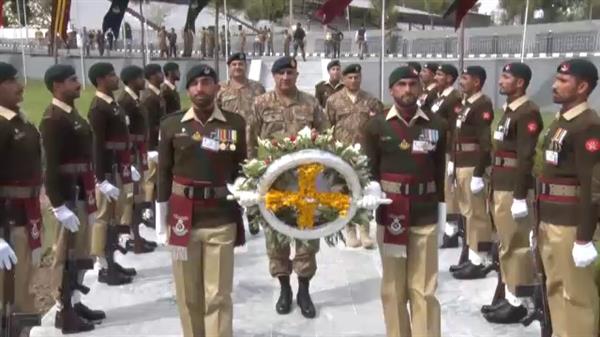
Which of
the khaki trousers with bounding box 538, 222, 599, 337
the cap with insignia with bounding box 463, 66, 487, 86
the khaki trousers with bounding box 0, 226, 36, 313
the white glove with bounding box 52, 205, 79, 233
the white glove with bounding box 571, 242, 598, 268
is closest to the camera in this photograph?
the white glove with bounding box 571, 242, 598, 268

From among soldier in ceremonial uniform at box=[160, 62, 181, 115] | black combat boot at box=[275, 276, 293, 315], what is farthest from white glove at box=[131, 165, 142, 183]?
black combat boot at box=[275, 276, 293, 315]

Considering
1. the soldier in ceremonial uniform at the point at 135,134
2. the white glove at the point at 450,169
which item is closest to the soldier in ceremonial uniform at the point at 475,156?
the white glove at the point at 450,169

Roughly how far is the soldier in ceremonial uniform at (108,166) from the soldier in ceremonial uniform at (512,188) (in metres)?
3.32

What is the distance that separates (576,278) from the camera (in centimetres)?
462


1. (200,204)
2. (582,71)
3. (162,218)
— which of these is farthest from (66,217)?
(582,71)

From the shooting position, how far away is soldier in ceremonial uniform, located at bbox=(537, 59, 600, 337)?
14.5ft

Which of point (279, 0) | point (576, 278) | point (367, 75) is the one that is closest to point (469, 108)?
point (576, 278)

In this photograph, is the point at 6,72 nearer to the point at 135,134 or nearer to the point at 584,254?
the point at 135,134

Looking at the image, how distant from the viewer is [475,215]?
7223 millimetres

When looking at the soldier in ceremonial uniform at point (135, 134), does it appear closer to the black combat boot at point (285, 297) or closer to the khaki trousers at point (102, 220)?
the khaki trousers at point (102, 220)

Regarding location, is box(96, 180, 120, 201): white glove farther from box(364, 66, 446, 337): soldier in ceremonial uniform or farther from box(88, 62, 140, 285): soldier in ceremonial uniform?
box(364, 66, 446, 337): soldier in ceremonial uniform

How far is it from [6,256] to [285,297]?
8.08 feet

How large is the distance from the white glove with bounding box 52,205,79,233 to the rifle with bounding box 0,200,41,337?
60cm

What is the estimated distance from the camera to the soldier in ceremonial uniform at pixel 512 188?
5.80 meters
